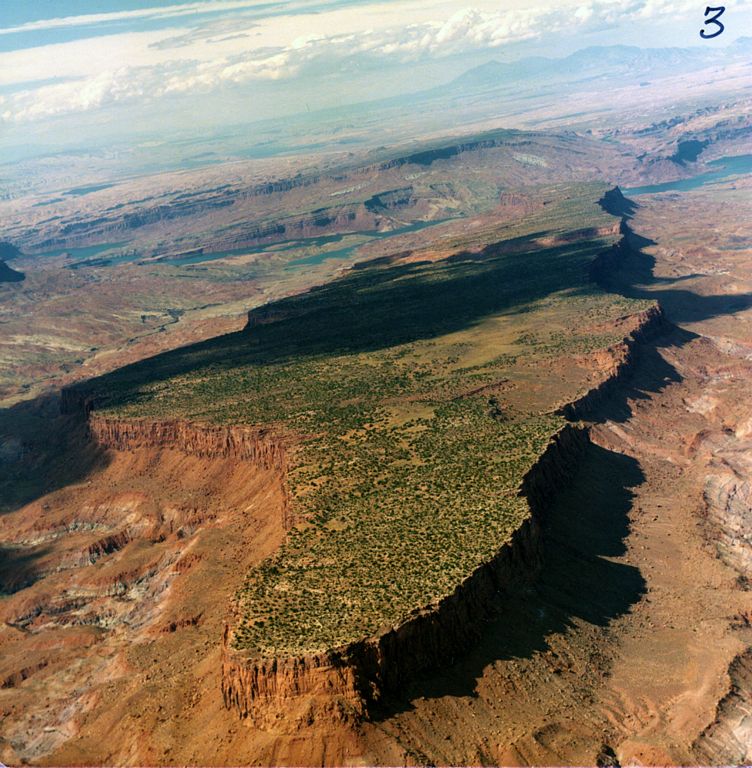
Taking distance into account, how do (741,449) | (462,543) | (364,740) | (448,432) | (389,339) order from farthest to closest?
(389,339), (741,449), (448,432), (462,543), (364,740)

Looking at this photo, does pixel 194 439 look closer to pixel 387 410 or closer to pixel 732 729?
pixel 387 410

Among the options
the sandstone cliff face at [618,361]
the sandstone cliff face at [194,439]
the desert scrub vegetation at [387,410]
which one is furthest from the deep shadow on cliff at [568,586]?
the sandstone cliff face at [194,439]

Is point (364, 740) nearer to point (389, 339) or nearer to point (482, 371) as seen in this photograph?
point (482, 371)

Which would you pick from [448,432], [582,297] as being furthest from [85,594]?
[582,297]

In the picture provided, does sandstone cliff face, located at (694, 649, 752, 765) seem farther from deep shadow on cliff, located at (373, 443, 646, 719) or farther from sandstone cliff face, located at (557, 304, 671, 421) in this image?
sandstone cliff face, located at (557, 304, 671, 421)

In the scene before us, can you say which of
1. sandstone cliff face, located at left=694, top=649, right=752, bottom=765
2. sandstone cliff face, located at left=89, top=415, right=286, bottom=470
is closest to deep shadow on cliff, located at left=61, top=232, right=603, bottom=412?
sandstone cliff face, located at left=89, top=415, right=286, bottom=470

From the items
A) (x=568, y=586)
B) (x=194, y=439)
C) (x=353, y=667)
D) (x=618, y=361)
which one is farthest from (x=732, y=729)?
(x=618, y=361)

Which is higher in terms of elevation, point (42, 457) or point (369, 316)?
point (42, 457)
